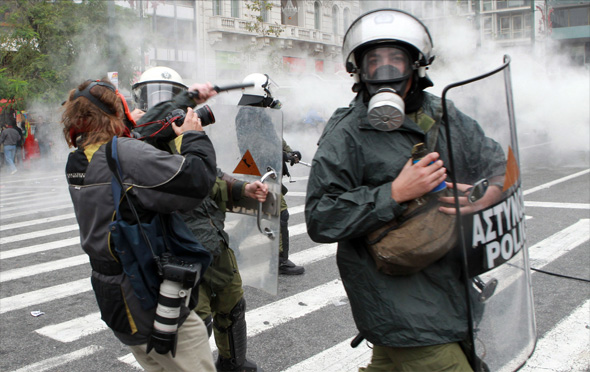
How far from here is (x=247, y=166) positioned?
10.9ft

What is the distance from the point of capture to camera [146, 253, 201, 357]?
2.06 m

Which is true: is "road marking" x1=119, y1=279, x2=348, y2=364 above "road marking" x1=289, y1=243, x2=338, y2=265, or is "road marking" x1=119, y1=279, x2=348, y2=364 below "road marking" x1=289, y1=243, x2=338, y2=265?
below

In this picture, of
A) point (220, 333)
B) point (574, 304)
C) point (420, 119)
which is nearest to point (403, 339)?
point (420, 119)

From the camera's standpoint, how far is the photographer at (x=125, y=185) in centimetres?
204

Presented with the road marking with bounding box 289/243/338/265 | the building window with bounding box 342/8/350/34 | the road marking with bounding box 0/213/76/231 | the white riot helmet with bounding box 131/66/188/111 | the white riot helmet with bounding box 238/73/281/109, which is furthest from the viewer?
the building window with bounding box 342/8/350/34

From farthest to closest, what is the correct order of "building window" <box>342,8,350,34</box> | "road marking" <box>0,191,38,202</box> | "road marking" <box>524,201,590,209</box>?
1. "building window" <box>342,8,350,34</box>
2. "road marking" <box>0,191,38,202</box>
3. "road marking" <box>524,201,590,209</box>

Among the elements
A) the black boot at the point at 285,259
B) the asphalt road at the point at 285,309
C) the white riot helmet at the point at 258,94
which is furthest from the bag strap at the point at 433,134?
the black boot at the point at 285,259

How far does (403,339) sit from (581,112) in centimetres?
1696

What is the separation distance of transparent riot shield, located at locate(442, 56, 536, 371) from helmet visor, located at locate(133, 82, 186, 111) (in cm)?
190

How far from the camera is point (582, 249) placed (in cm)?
586

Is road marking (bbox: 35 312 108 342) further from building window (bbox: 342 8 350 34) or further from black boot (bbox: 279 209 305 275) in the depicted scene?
building window (bbox: 342 8 350 34)

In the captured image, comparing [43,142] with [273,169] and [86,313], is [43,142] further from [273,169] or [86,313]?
[273,169]

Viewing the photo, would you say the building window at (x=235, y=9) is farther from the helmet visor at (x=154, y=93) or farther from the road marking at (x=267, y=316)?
the helmet visor at (x=154, y=93)

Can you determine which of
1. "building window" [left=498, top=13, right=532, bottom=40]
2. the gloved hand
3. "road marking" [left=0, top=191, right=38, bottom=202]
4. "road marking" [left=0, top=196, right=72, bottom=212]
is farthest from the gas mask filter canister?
"building window" [left=498, top=13, right=532, bottom=40]
